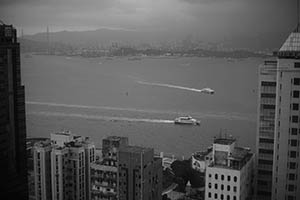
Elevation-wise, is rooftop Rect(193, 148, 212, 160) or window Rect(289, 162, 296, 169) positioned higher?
window Rect(289, 162, 296, 169)

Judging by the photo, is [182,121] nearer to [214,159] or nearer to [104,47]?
[104,47]

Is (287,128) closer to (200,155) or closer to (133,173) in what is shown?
(133,173)

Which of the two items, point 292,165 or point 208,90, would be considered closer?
point 292,165

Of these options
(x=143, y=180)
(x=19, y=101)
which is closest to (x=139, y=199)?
(x=143, y=180)

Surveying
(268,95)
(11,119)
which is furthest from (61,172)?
(268,95)

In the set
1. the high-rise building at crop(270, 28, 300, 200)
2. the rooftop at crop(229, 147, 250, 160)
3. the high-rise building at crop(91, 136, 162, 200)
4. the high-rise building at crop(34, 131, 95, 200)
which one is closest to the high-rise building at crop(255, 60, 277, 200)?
the rooftop at crop(229, 147, 250, 160)

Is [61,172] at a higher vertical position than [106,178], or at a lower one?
lower

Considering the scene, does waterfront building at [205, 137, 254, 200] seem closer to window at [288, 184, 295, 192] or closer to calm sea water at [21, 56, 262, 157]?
window at [288, 184, 295, 192]

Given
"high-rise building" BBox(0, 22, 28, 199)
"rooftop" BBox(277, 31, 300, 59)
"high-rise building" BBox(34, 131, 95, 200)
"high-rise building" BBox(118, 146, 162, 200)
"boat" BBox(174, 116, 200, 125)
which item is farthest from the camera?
"boat" BBox(174, 116, 200, 125)
